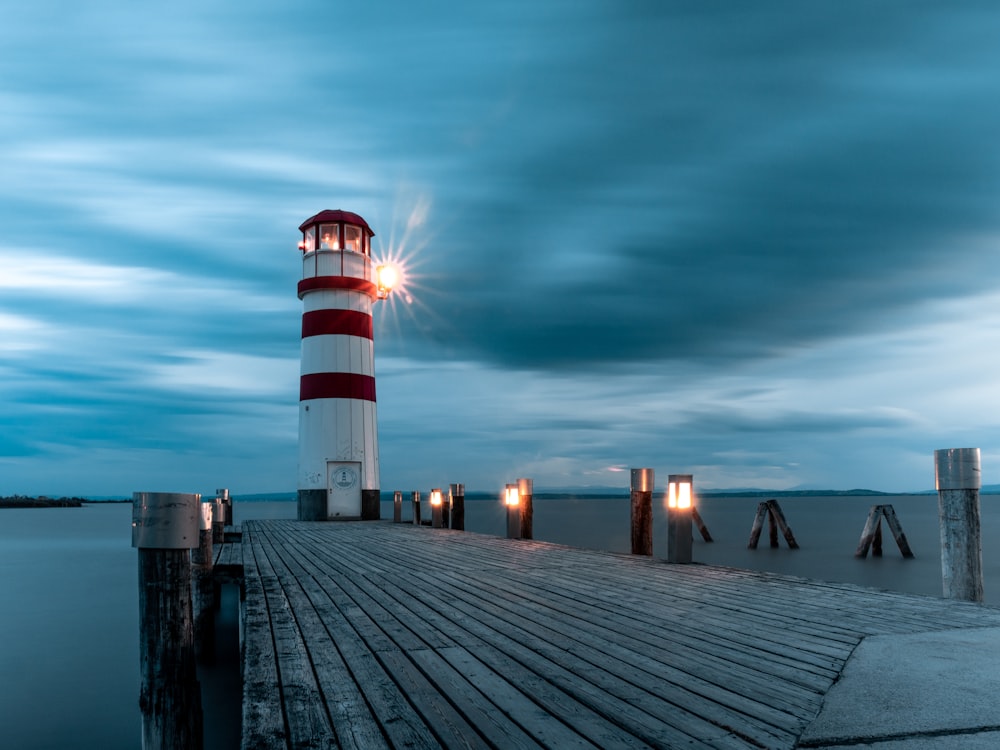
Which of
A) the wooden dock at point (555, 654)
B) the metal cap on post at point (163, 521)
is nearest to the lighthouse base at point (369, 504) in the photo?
the wooden dock at point (555, 654)

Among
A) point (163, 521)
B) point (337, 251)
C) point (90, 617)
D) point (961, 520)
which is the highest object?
point (337, 251)

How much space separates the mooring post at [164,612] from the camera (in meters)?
3.73

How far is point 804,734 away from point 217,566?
8182 millimetres

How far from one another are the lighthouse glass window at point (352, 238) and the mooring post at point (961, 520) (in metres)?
18.7

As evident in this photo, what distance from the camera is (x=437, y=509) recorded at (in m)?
19.5

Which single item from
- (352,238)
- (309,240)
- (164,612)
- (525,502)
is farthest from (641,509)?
(309,240)

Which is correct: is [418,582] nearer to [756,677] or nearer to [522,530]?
[756,677]

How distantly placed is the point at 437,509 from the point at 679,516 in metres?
11.8

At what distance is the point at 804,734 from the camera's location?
8.59ft

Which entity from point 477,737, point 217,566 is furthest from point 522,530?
point 477,737

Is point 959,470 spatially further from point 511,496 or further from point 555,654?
point 511,496

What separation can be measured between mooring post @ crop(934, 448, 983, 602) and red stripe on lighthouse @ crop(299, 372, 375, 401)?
17264 millimetres

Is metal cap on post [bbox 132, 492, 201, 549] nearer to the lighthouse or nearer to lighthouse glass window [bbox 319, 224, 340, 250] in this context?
the lighthouse

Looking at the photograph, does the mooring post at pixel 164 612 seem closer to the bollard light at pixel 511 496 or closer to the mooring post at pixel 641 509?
the mooring post at pixel 641 509
